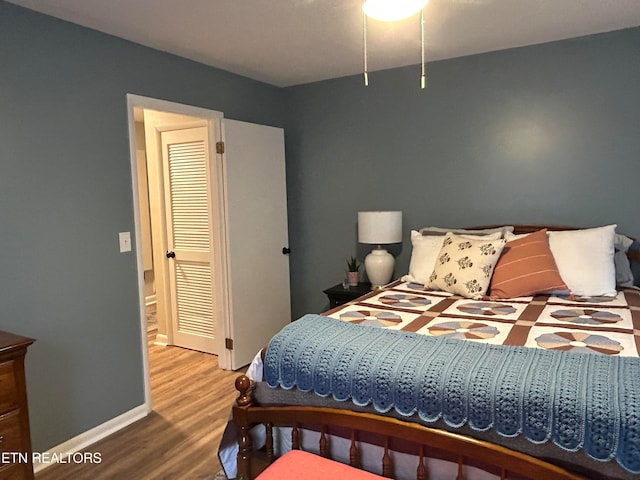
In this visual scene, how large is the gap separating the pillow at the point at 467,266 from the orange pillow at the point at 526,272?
6 cm

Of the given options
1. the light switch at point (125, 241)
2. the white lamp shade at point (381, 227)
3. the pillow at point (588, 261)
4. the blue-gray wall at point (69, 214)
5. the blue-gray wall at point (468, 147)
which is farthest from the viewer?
the white lamp shade at point (381, 227)

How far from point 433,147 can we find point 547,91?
0.87 meters

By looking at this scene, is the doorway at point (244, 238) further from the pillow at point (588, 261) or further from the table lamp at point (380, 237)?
the pillow at point (588, 261)

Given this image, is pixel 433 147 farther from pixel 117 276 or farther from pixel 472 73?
pixel 117 276

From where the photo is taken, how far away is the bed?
4.41 ft

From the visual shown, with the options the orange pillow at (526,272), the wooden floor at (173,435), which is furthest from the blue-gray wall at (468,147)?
the wooden floor at (173,435)

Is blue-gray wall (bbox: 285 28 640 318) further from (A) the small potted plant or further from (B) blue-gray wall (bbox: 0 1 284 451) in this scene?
(B) blue-gray wall (bbox: 0 1 284 451)

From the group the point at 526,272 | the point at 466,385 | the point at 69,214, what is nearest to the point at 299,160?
the point at 69,214

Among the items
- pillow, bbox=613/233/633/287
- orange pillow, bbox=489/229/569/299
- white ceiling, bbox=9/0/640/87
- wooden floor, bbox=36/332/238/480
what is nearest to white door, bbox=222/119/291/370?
wooden floor, bbox=36/332/238/480

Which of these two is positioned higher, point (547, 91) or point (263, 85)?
point (263, 85)

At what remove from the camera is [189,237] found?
398 cm

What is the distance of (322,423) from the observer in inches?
67.4

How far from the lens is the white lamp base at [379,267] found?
139 inches

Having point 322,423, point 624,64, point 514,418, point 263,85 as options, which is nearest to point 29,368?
point 322,423
